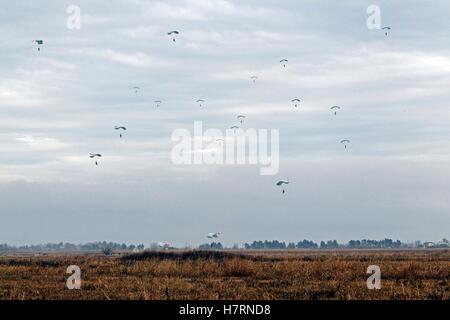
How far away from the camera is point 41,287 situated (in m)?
26.0

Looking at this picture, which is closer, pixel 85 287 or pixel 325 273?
pixel 85 287

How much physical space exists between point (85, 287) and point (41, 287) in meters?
1.88
